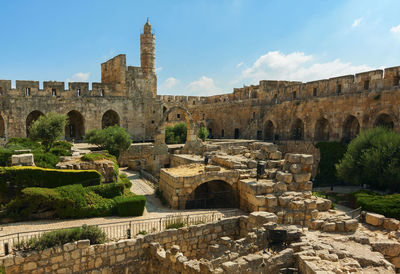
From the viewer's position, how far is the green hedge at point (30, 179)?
10.4m

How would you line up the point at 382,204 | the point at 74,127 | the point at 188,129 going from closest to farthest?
1. the point at 382,204
2. the point at 188,129
3. the point at 74,127

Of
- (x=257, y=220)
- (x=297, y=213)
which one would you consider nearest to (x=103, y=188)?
(x=257, y=220)

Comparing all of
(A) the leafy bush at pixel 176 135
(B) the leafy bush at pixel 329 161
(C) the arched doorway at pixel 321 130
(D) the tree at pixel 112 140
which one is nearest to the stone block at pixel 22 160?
(D) the tree at pixel 112 140

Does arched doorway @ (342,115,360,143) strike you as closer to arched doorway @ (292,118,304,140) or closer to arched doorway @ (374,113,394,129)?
arched doorway @ (374,113,394,129)

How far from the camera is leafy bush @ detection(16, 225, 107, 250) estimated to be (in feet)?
24.8

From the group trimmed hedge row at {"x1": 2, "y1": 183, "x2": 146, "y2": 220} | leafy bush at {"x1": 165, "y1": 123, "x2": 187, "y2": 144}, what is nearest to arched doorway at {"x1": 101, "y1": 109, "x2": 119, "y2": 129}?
leafy bush at {"x1": 165, "y1": 123, "x2": 187, "y2": 144}

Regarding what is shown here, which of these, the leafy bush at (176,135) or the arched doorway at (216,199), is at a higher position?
the leafy bush at (176,135)

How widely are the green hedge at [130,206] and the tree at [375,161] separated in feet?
41.3

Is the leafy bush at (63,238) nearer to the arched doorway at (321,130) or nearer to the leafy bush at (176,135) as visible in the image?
the leafy bush at (176,135)

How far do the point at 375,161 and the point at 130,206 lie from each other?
13.2m

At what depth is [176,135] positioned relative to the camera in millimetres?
27984

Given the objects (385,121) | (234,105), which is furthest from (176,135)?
(385,121)

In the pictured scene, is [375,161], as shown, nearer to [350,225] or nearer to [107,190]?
[350,225]

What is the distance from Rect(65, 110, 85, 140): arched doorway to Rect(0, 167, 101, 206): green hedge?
17.6 meters
